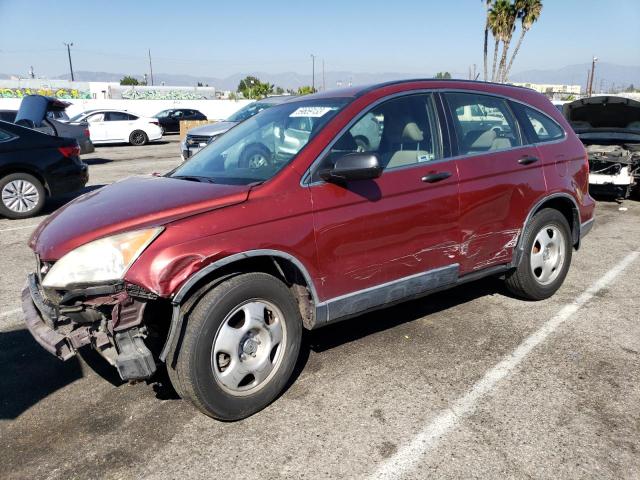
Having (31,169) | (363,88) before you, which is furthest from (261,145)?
(31,169)

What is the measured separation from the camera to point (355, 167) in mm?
3008

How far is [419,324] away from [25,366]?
2857 mm

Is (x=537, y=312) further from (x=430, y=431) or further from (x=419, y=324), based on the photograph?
(x=430, y=431)

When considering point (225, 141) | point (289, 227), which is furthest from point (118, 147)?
point (289, 227)

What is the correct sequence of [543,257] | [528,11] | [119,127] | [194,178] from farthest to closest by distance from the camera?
[528,11] → [119,127] → [543,257] → [194,178]

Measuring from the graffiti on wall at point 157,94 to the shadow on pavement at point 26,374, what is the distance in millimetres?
46353

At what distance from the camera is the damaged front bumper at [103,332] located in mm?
2593

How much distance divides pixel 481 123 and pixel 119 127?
20048mm

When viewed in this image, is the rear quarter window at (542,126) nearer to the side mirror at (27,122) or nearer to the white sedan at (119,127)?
the side mirror at (27,122)

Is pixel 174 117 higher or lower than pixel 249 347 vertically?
higher

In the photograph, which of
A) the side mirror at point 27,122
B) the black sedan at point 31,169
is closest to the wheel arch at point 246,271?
the black sedan at point 31,169

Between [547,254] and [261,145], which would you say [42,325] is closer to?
[261,145]

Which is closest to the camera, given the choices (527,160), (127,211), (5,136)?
(127,211)

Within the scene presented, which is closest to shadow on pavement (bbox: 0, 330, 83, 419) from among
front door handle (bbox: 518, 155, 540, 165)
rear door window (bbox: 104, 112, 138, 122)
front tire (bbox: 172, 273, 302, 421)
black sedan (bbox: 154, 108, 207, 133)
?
front tire (bbox: 172, 273, 302, 421)
